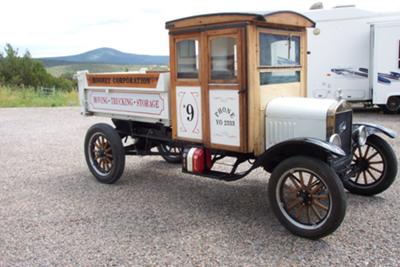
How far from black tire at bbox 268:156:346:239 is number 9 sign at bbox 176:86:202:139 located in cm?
121

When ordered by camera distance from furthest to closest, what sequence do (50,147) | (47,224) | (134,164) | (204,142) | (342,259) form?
(50,147)
(134,164)
(204,142)
(47,224)
(342,259)

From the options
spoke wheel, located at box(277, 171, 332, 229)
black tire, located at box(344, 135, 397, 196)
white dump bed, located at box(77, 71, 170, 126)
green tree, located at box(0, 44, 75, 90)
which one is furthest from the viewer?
green tree, located at box(0, 44, 75, 90)

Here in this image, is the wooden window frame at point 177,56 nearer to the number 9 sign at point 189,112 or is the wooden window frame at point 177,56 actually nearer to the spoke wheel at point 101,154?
the number 9 sign at point 189,112

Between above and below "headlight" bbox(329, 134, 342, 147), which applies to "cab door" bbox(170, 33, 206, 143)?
above

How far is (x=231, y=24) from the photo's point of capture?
4.52 metres

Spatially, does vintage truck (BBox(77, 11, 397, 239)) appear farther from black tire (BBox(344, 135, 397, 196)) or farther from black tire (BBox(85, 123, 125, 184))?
black tire (BBox(85, 123, 125, 184))

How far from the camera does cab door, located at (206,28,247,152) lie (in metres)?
4.54

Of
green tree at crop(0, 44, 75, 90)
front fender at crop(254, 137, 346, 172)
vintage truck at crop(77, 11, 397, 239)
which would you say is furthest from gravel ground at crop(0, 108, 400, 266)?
green tree at crop(0, 44, 75, 90)

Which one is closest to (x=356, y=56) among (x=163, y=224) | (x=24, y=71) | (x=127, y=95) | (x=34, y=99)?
(x=127, y=95)

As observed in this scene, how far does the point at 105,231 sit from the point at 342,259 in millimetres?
2208

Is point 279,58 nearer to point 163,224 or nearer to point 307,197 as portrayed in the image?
point 307,197

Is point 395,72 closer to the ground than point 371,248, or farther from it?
farther from it

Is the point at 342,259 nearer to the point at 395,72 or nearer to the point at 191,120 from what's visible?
the point at 191,120

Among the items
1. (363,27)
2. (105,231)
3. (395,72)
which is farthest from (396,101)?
(105,231)
